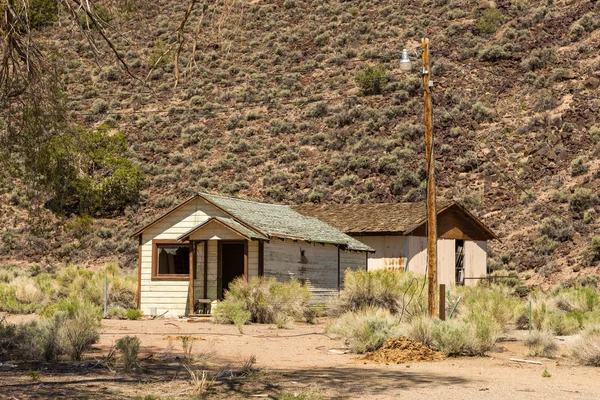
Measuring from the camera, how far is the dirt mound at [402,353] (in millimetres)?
15345

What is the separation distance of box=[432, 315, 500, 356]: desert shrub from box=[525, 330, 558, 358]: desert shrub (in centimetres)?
77

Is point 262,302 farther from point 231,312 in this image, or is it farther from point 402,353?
point 402,353

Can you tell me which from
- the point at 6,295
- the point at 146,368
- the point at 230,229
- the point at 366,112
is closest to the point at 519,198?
the point at 366,112

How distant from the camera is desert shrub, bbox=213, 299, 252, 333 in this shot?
2335 cm

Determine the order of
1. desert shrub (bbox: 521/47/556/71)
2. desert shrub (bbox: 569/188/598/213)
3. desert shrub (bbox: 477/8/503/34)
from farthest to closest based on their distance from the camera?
1. desert shrub (bbox: 477/8/503/34)
2. desert shrub (bbox: 521/47/556/71)
3. desert shrub (bbox: 569/188/598/213)

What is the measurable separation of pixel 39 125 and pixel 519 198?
3500 centimetres

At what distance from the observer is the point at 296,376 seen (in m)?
13.1

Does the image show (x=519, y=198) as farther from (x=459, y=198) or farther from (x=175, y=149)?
(x=175, y=149)

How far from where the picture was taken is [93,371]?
41.7ft

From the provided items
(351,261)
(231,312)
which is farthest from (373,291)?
(351,261)

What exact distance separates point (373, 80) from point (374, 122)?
421cm

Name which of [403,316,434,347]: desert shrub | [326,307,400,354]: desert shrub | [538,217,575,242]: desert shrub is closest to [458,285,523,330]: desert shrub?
[326,307,400,354]: desert shrub

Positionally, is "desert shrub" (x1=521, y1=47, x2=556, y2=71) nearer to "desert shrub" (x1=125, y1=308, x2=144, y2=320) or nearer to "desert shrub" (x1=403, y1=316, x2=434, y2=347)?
"desert shrub" (x1=125, y1=308, x2=144, y2=320)

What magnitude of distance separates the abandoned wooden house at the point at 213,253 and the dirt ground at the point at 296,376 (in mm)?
7998
